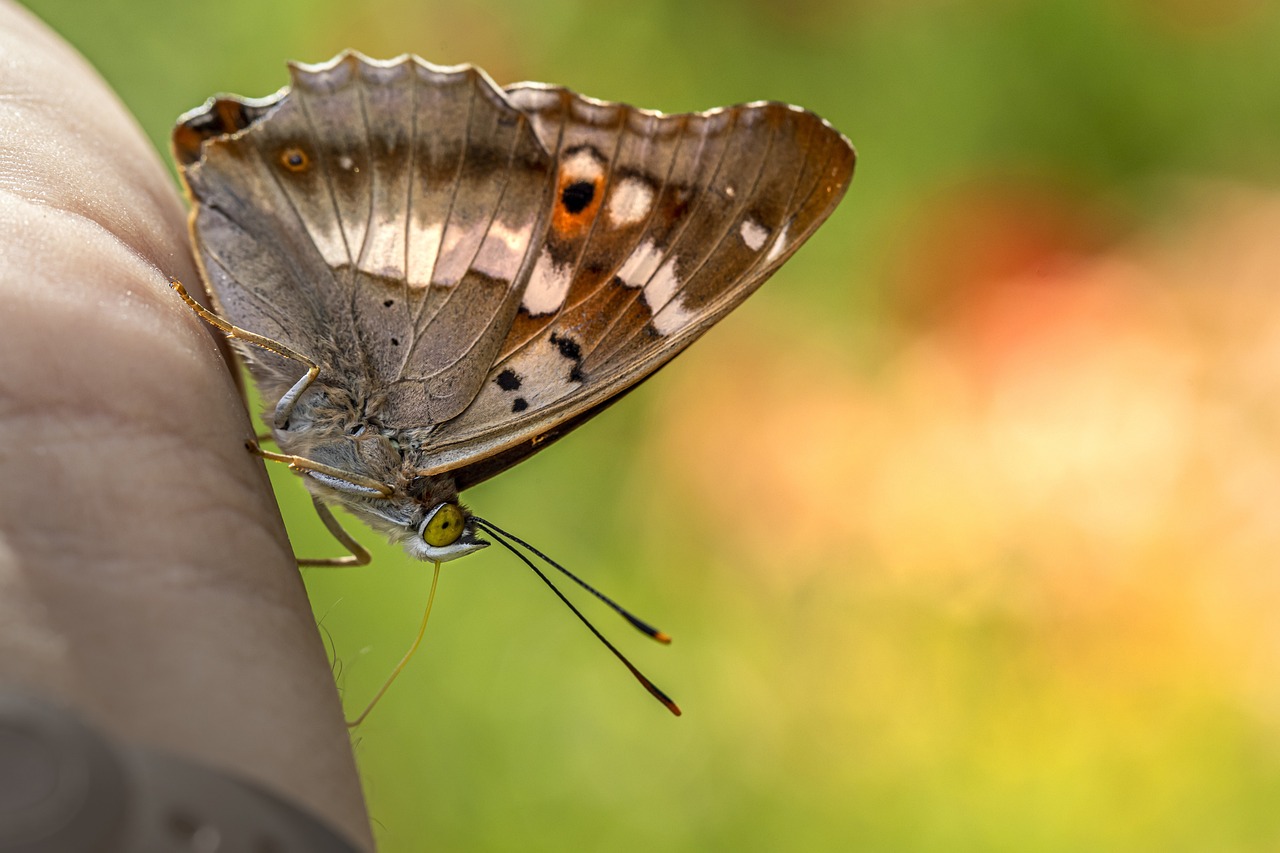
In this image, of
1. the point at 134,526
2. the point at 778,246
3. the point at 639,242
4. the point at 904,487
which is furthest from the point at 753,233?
the point at 904,487

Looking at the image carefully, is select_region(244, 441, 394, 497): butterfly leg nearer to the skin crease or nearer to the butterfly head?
the butterfly head

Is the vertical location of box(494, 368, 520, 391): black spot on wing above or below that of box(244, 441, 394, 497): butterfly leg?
above

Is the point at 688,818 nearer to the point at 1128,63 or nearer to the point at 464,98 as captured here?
the point at 464,98

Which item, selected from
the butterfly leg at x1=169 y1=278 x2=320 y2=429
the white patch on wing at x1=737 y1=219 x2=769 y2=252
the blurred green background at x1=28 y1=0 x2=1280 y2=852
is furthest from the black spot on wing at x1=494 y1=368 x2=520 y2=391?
the blurred green background at x1=28 y1=0 x2=1280 y2=852

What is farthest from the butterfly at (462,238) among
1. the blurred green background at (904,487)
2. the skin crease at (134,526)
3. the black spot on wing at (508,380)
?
the blurred green background at (904,487)

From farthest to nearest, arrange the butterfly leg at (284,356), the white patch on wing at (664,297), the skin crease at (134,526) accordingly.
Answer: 1. the white patch on wing at (664,297)
2. the butterfly leg at (284,356)
3. the skin crease at (134,526)

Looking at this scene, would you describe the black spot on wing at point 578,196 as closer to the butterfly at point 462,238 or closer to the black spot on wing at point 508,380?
the butterfly at point 462,238
